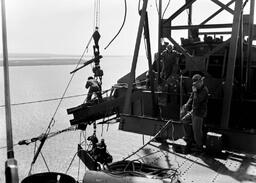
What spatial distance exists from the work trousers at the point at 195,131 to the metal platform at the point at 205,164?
17.1 inches

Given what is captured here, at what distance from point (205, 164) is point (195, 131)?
0.96m

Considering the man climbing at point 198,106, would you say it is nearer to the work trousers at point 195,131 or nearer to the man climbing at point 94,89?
the work trousers at point 195,131

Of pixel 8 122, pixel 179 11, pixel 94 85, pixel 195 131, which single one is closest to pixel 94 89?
pixel 94 85

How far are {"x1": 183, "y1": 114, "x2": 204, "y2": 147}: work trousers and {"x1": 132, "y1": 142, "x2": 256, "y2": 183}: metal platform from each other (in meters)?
0.43

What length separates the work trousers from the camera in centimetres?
871

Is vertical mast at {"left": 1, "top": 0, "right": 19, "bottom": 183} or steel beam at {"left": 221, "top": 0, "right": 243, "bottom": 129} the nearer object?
vertical mast at {"left": 1, "top": 0, "right": 19, "bottom": 183}

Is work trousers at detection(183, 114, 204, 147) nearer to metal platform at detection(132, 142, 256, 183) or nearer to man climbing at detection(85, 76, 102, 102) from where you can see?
metal platform at detection(132, 142, 256, 183)

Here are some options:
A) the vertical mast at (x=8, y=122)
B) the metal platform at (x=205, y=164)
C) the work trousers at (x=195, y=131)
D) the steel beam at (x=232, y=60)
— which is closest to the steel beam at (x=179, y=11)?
the steel beam at (x=232, y=60)

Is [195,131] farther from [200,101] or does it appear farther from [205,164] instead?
[205,164]

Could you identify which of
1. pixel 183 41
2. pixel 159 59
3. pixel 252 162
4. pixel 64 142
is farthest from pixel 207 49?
pixel 64 142

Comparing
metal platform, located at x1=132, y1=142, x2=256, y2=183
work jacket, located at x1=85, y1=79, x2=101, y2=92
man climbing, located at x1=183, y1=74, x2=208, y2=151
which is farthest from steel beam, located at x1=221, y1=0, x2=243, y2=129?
work jacket, located at x1=85, y1=79, x2=101, y2=92

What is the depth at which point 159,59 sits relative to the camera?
11.9 metres

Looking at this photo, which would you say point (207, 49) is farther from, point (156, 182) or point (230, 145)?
point (156, 182)

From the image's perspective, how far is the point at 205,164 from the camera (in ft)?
26.6
